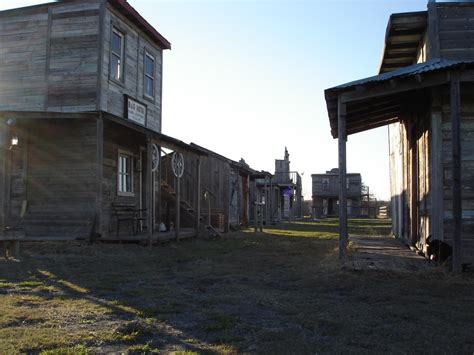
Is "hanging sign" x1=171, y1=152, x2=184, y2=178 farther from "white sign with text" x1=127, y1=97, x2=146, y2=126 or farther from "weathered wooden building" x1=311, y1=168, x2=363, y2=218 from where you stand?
"weathered wooden building" x1=311, y1=168, x2=363, y2=218

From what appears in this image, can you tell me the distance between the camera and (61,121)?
1365 cm

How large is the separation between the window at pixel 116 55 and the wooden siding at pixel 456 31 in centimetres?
884

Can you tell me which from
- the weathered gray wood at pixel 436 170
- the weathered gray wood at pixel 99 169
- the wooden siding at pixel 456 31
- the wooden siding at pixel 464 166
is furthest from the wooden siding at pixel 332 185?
the weathered gray wood at pixel 436 170

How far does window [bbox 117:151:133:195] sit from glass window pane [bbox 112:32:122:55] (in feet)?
9.99

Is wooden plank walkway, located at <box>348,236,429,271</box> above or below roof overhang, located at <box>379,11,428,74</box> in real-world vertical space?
below

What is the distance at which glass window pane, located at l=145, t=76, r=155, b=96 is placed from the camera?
16.8 meters

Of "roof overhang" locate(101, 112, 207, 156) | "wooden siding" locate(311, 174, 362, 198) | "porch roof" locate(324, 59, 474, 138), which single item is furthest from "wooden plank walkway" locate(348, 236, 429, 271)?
"wooden siding" locate(311, 174, 362, 198)

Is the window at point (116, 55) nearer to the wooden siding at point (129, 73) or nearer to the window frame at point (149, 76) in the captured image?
the wooden siding at point (129, 73)

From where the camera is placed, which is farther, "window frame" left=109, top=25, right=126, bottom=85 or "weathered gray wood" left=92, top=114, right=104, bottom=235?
"window frame" left=109, top=25, right=126, bottom=85

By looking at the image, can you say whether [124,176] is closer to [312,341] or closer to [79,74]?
[79,74]

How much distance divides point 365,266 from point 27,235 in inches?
368

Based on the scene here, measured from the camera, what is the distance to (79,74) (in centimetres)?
1373

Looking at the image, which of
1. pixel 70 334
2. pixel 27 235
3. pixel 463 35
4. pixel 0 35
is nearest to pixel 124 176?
pixel 27 235

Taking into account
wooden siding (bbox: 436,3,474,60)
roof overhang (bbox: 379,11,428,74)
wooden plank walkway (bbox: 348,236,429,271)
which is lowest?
wooden plank walkway (bbox: 348,236,429,271)
